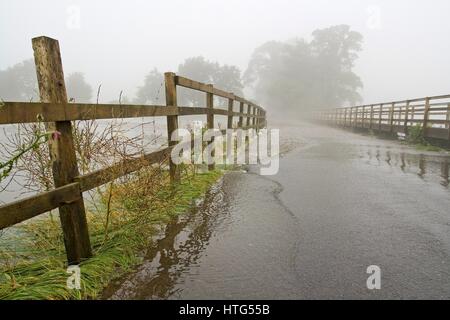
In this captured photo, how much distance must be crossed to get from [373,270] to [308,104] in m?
60.7

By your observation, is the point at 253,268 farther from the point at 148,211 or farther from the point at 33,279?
the point at 33,279

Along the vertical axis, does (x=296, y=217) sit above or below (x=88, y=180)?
below

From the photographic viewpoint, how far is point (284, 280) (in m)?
2.40

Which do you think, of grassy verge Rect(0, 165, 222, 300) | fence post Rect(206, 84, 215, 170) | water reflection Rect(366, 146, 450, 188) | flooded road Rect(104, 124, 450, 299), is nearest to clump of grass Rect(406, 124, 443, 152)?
water reflection Rect(366, 146, 450, 188)

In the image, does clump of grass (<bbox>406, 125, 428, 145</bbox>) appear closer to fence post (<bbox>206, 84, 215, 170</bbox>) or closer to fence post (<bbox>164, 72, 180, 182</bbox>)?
fence post (<bbox>206, 84, 215, 170</bbox>)

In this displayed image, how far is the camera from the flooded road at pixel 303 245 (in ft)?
7.55

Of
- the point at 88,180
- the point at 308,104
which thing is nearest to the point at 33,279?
the point at 88,180

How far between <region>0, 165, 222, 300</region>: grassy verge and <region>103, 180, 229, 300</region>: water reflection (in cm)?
12

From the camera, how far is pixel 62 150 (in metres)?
2.40

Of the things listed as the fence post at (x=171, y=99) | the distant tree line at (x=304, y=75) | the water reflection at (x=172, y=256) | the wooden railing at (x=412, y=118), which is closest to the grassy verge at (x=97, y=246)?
the water reflection at (x=172, y=256)

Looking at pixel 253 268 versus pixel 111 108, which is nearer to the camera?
pixel 253 268

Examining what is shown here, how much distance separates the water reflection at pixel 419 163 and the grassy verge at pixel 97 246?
15.3 ft

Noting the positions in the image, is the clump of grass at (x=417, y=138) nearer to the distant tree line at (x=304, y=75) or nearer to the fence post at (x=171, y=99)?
the fence post at (x=171, y=99)

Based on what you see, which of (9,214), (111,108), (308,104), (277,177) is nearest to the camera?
(9,214)
